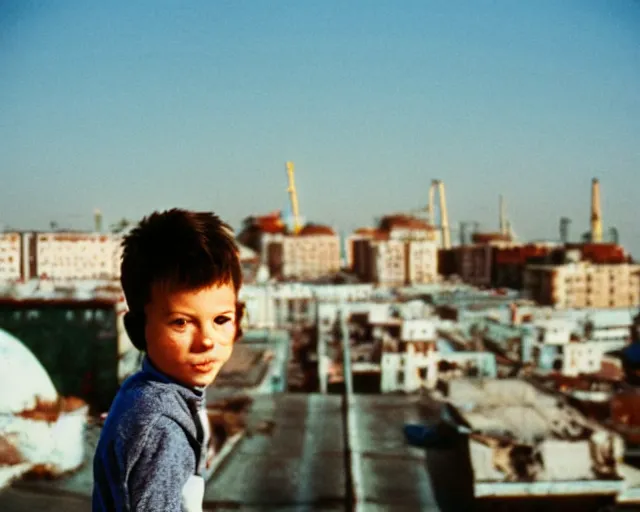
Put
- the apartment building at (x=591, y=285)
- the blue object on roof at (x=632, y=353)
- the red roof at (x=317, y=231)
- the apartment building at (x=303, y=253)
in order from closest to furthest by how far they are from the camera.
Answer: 1. the blue object on roof at (x=632, y=353)
2. the apartment building at (x=591, y=285)
3. the apartment building at (x=303, y=253)
4. the red roof at (x=317, y=231)

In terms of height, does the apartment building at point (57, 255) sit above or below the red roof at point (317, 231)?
below

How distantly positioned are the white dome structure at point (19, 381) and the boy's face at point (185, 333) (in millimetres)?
1049

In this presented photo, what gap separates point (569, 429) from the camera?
2352 millimetres

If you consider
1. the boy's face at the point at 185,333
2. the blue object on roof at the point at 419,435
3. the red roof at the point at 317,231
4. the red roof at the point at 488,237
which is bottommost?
the blue object on roof at the point at 419,435

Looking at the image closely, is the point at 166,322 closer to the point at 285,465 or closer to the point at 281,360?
the point at 285,465

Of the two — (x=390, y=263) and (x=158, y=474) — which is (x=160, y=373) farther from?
(x=390, y=263)

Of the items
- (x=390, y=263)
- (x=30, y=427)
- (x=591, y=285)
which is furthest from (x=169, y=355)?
(x=390, y=263)

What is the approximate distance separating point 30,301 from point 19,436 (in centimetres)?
96

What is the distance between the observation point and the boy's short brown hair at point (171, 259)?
45 centimetres

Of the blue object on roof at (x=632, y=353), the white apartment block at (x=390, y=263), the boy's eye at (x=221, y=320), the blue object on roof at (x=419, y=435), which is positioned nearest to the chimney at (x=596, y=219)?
the white apartment block at (x=390, y=263)

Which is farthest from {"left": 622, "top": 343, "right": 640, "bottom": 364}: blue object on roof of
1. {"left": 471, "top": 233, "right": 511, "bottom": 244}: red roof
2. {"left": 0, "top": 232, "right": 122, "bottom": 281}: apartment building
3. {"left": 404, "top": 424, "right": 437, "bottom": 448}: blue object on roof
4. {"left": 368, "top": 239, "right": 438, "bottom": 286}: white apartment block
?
{"left": 471, "top": 233, "right": 511, "bottom": 244}: red roof

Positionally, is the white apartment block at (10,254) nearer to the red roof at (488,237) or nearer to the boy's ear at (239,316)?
the boy's ear at (239,316)

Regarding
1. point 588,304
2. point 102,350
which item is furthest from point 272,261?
point 102,350

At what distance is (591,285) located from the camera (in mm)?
11422
